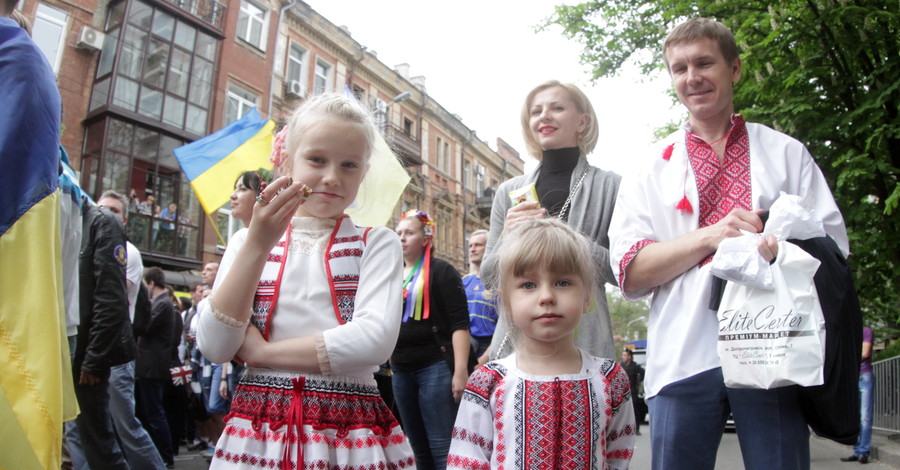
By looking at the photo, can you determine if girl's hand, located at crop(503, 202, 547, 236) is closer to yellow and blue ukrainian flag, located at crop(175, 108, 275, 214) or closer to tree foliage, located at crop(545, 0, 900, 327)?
tree foliage, located at crop(545, 0, 900, 327)

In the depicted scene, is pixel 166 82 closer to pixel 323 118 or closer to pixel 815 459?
pixel 815 459

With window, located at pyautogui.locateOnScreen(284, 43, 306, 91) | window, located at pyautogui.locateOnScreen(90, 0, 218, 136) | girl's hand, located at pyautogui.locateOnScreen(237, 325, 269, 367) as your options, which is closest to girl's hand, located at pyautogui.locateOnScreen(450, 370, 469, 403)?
girl's hand, located at pyautogui.locateOnScreen(237, 325, 269, 367)

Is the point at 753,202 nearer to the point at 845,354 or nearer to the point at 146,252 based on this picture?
the point at 845,354

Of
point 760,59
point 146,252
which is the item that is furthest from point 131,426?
point 146,252

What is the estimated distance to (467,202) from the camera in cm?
3772

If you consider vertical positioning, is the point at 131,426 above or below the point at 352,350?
below

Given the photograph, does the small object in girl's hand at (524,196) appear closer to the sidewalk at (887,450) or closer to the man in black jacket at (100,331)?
the man in black jacket at (100,331)

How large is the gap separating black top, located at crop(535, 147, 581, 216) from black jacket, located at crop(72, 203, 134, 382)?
2.66m

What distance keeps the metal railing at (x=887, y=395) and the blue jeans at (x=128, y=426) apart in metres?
9.52

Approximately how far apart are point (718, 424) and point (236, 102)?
21.8 m

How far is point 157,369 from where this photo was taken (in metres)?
6.38

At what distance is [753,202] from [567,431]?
36.2 inches

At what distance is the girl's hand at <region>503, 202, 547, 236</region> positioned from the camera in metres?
2.36

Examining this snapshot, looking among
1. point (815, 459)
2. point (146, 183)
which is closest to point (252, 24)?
point (146, 183)
